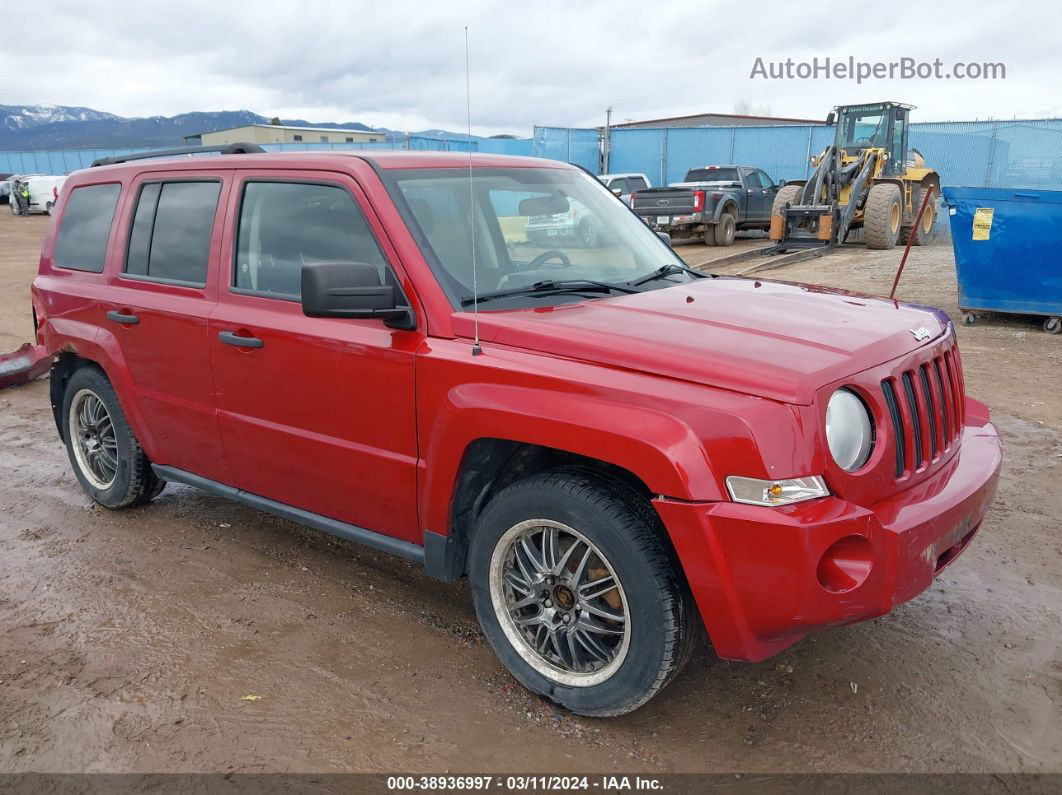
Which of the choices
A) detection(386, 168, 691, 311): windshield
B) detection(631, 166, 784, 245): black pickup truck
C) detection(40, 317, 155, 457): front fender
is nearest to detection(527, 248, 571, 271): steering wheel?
detection(386, 168, 691, 311): windshield

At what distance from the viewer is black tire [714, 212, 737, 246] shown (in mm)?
20031

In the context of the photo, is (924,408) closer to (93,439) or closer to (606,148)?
(93,439)

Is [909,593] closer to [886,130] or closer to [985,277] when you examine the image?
[985,277]

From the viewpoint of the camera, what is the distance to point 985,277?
9.53m

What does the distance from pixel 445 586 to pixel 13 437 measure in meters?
4.38

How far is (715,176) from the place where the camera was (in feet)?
73.5

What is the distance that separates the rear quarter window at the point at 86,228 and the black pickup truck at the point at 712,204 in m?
14.5

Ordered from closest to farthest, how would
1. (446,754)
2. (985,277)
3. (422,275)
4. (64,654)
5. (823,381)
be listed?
(823,381) < (446,754) < (422,275) < (64,654) < (985,277)

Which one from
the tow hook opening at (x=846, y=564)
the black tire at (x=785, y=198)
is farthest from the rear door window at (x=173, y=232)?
the black tire at (x=785, y=198)

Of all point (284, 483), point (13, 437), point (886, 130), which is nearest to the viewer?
point (284, 483)

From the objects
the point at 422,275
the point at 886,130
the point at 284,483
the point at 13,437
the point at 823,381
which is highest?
the point at 886,130

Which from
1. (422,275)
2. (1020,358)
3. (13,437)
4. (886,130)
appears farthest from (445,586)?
(886,130)

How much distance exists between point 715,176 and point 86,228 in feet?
64.6

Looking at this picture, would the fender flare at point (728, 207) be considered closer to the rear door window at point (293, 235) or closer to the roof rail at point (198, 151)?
the roof rail at point (198, 151)
